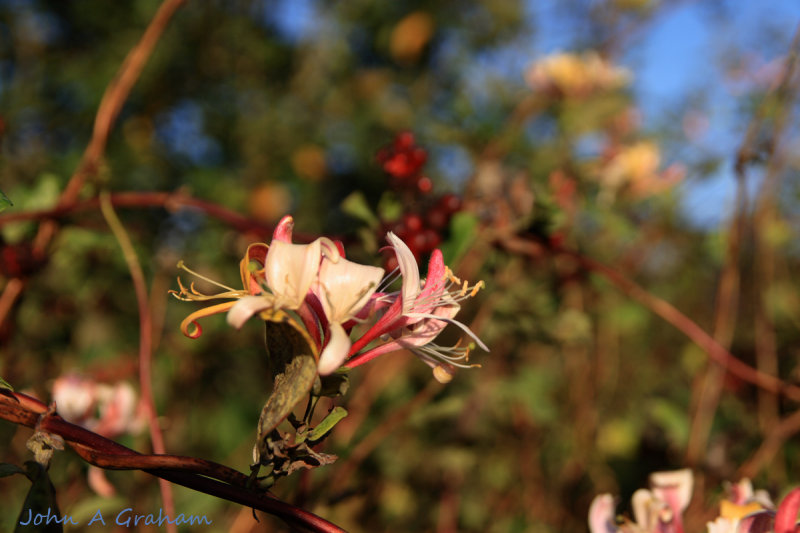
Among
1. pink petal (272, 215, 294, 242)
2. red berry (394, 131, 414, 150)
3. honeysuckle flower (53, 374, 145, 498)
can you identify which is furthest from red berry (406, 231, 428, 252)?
honeysuckle flower (53, 374, 145, 498)

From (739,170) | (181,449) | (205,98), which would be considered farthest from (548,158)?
(205,98)

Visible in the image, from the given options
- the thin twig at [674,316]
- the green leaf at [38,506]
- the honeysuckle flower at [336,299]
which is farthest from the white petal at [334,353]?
the thin twig at [674,316]

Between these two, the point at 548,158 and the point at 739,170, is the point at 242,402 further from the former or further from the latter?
the point at 739,170

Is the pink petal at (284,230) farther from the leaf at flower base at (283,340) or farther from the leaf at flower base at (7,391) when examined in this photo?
the leaf at flower base at (7,391)

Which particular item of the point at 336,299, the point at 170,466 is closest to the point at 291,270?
the point at 336,299

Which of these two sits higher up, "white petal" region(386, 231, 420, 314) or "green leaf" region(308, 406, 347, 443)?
"white petal" region(386, 231, 420, 314)

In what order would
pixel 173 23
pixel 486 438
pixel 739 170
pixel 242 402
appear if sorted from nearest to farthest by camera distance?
pixel 739 170
pixel 486 438
pixel 242 402
pixel 173 23

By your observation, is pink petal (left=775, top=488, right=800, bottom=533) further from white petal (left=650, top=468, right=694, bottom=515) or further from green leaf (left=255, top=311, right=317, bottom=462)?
green leaf (left=255, top=311, right=317, bottom=462)
